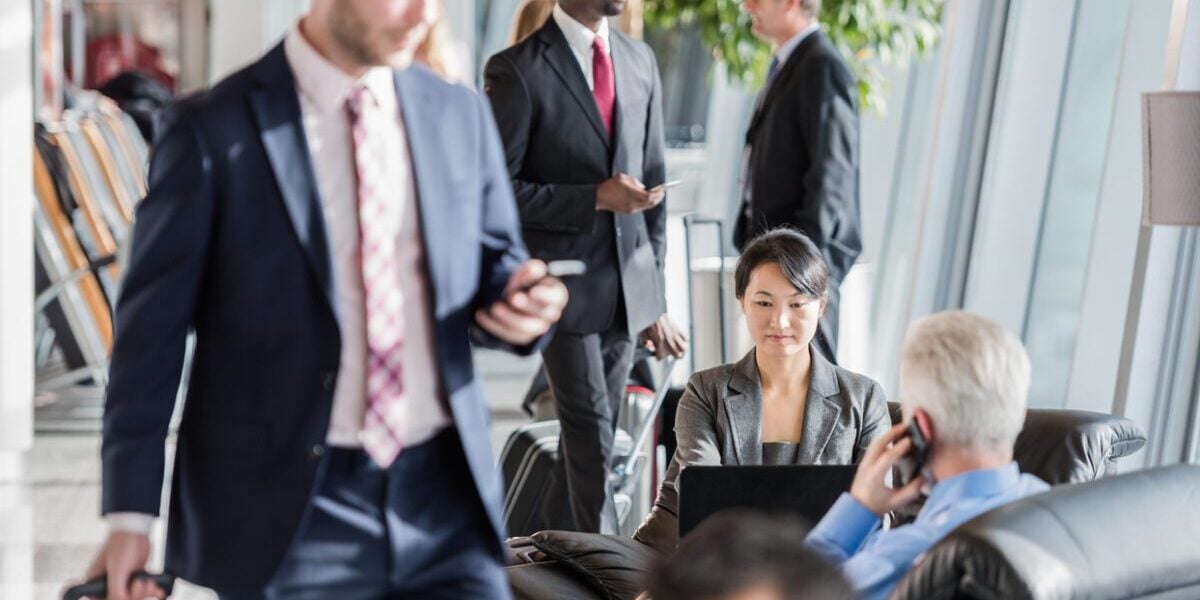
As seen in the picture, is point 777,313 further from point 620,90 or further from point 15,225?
point 15,225

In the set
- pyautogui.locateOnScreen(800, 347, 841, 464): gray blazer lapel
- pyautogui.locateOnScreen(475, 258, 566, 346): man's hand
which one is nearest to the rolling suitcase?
pyautogui.locateOnScreen(800, 347, 841, 464): gray blazer lapel

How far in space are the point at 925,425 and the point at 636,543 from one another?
1218 mm

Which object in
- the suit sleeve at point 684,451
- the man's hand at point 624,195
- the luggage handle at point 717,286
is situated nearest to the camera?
the suit sleeve at point 684,451

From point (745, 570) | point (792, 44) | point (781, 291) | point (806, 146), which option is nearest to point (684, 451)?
point (781, 291)

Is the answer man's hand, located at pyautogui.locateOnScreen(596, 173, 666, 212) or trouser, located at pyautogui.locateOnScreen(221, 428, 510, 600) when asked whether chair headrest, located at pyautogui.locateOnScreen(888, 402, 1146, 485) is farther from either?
trouser, located at pyautogui.locateOnScreen(221, 428, 510, 600)

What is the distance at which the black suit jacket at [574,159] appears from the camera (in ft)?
14.2

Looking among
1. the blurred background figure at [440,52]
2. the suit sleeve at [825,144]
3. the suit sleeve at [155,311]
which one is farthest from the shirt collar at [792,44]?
the suit sleeve at [155,311]

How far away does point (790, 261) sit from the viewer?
11.5 feet

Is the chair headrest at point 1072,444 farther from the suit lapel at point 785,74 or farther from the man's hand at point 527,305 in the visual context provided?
the suit lapel at point 785,74

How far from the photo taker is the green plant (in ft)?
21.7

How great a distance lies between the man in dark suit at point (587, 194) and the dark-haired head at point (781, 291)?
2.51 ft

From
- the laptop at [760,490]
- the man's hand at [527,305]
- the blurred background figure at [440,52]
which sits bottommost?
the laptop at [760,490]

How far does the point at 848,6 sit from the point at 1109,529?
4.73 m

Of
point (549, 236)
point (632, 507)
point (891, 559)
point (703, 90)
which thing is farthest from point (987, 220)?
point (703, 90)
